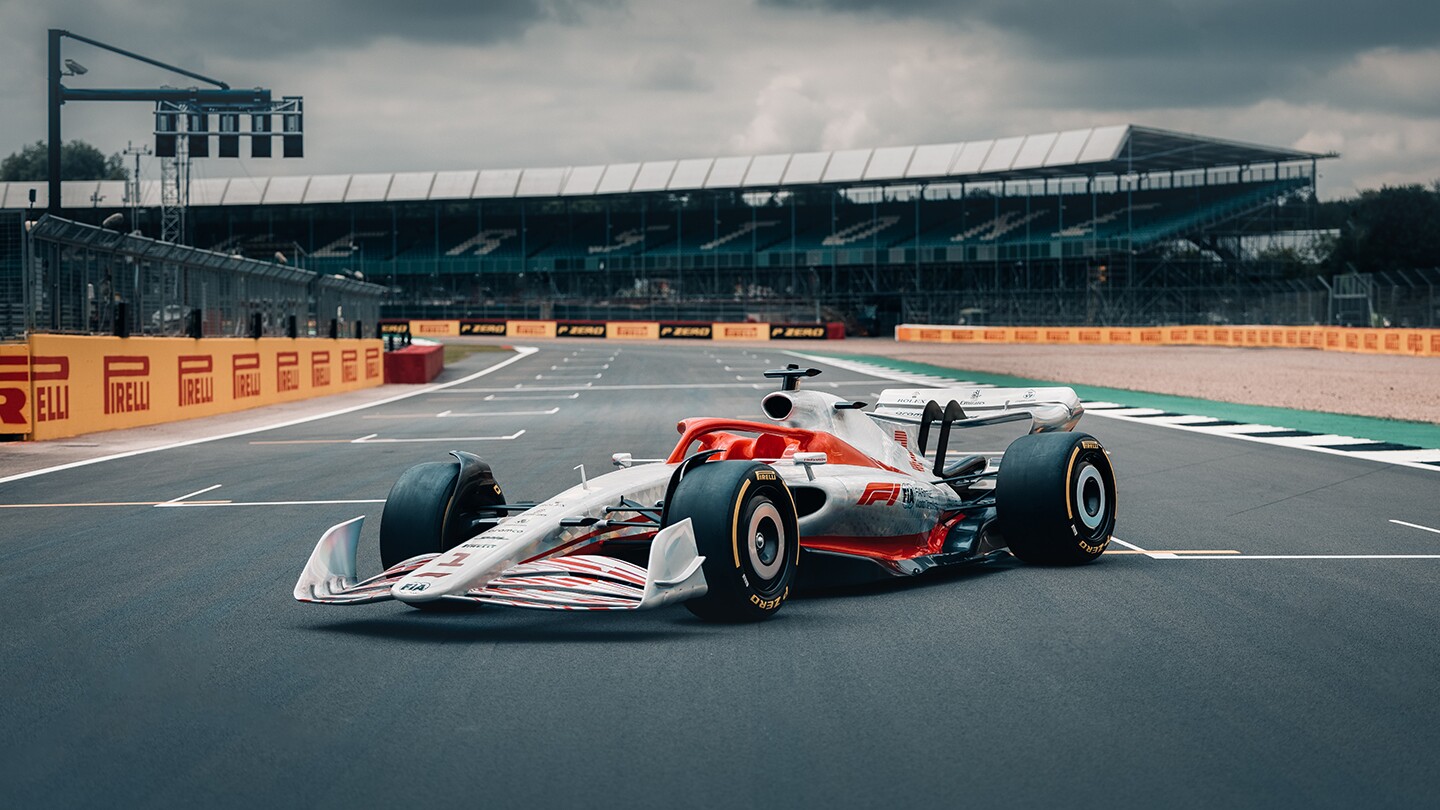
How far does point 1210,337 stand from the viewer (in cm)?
6194

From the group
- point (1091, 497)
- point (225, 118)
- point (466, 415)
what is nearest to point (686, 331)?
point (225, 118)

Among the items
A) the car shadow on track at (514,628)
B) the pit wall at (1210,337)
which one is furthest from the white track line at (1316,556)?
the pit wall at (1210,337)

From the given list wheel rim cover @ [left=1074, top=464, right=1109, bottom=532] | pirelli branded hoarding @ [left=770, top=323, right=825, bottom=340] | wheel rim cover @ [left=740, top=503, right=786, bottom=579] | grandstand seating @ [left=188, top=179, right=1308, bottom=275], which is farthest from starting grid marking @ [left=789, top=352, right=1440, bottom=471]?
grandstand seating @ [left=188, top=179, right=1308, bottom=275]

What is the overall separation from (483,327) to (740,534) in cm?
8520

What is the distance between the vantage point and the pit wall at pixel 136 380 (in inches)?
747

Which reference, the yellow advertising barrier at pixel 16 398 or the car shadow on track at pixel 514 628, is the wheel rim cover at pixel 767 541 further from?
the yellow advertising barrier at pixel 16 398

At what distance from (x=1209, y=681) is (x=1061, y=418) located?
4.67 meters

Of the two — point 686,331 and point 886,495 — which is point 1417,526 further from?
point 686,331

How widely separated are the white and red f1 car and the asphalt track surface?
0.21 meters

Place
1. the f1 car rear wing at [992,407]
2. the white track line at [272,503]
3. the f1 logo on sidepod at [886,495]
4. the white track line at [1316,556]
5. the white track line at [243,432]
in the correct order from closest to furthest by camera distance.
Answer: the f1 logo on sidepod at [886,495], the white track line at [1316,556], the f1 car rear wing at [992,407], the white track line at [272,503], the white track line at [243,432]

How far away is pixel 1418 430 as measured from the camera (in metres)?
19.2

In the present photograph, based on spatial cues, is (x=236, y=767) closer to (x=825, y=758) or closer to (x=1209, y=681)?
(x=825, y=758)

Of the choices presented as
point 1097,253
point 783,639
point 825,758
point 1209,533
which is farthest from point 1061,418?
point 1097,253

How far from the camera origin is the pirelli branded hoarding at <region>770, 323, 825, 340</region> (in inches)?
3214
